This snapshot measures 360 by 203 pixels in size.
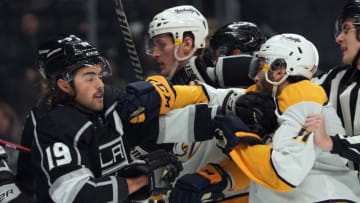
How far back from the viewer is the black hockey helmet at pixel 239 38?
2553mm

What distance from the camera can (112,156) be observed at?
188 cm

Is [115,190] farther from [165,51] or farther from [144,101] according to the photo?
[165,51]

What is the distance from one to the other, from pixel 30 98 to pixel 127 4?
1.15 meters

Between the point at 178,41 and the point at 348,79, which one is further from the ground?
the point at 178,41

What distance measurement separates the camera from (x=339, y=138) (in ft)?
5.79

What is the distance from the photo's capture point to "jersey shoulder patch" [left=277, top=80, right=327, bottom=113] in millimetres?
1722

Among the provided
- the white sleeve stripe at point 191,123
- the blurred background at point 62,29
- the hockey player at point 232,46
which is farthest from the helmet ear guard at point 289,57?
the blurred background at point 62,29

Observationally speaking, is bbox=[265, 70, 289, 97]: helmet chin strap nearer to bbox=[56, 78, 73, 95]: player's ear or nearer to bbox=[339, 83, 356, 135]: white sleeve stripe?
bbox=[339, 83, 356, 135]: white sleeve stripe

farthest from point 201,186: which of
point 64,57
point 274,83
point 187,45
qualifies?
point 187,45

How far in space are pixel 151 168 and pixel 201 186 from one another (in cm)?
22

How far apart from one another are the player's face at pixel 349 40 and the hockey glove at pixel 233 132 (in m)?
0.51

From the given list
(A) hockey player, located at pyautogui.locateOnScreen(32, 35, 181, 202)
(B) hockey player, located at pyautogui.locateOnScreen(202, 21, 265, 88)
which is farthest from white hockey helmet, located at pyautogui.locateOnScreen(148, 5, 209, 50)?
(A) hockey player, located at pyautogui.locateOnScreen(32, 35, 181, 202)

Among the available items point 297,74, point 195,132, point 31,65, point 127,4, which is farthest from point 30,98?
point 297,74

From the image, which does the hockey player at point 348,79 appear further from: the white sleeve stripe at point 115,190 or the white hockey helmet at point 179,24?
the white sleeve stripe at point 115,190
